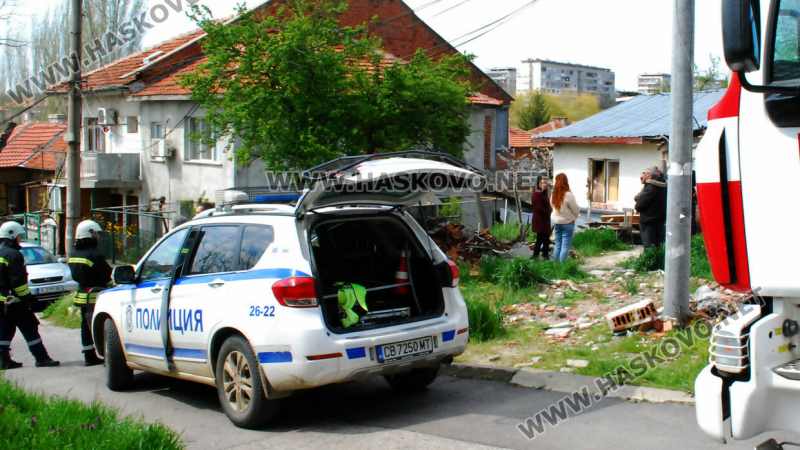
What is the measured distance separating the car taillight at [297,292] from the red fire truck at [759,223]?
278cm

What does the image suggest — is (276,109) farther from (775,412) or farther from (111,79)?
(111,79)

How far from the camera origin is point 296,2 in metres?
13.9

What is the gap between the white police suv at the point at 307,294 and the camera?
5195 mm

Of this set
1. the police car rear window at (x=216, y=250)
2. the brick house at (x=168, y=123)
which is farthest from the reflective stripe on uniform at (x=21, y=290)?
the brick house at (x=168, y=123)

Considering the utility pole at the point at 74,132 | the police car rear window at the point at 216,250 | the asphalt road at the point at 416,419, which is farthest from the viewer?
the utility pole at the point at 74,132

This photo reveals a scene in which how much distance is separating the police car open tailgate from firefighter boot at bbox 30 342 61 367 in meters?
4.81

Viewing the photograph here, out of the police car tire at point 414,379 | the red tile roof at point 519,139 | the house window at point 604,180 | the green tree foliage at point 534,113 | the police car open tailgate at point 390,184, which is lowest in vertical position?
the police car tire at point 414,379

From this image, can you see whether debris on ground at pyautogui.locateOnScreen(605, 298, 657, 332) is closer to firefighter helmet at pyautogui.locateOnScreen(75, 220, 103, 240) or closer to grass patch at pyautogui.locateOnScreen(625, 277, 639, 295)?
grass patch at pyautogui.locateOnScreen(625, 277, 639, 295)

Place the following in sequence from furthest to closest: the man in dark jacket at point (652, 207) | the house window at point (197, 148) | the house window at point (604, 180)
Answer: the house window at point (197, 148) → the house window at point (604, 180) → the man in dark jacket at point (652, 207)

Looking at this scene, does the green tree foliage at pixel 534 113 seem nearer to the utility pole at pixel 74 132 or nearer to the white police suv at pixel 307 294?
the utility pole at pixel 74 132

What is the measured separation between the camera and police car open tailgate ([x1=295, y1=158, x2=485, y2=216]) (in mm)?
5246

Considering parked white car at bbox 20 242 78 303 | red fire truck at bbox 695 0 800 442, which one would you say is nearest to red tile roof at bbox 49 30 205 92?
parked white car at bbox 20 242 78 303

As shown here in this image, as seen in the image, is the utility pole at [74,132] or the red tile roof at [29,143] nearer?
the utility pole at [74,132]

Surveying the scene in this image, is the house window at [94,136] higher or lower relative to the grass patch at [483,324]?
higher
